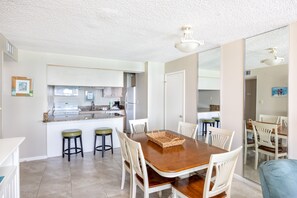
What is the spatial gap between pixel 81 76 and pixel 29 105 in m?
1.32

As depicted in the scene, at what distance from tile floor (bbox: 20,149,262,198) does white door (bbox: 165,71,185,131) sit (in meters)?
1.66

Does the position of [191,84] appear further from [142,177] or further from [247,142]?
[142,177]

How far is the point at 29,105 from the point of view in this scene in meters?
3.59

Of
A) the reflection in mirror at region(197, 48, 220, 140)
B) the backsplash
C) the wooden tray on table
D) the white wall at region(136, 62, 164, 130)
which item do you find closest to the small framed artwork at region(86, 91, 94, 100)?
the backsplash

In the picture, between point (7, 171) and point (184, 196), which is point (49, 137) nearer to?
point (7, 171)

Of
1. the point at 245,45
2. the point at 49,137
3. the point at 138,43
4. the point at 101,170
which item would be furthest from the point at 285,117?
the point at 49,137

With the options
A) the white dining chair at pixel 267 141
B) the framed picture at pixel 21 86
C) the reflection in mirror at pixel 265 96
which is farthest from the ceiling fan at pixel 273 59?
the framed picture at pixel 21 86

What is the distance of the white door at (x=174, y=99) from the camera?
4.07 meters

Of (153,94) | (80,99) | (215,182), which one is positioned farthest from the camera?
(80,99)

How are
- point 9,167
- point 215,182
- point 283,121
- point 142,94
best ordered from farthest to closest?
point 142,94 < point 283,121 < point 9,167 < point 215,182

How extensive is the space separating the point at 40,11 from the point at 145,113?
3427mm

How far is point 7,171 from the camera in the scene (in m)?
1.59

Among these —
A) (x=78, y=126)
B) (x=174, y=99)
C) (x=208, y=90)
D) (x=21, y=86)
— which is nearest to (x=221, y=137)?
(x=208, y=90)

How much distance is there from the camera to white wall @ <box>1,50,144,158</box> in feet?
11.2
